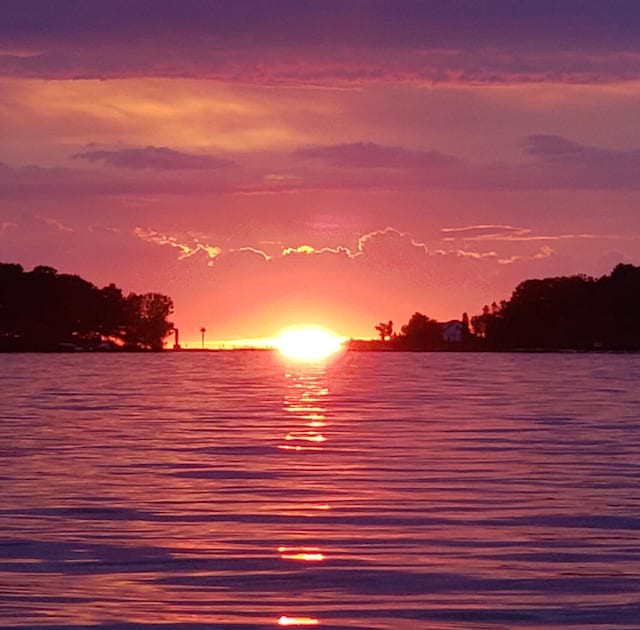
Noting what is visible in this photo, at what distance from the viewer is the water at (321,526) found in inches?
689

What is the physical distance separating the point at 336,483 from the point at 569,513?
20.7ft

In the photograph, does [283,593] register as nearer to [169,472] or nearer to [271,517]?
[271,517]

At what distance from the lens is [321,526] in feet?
78.8

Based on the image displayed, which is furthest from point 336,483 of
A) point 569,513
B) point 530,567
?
point 530,567

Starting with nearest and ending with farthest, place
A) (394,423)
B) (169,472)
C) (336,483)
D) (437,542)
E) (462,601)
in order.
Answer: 1. (462,601)
2. (437,542)
3. (336,483)
4. (169,472)
5. (394,423)

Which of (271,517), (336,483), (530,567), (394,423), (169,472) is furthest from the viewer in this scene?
(394,423)

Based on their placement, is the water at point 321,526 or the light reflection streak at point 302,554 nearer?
the water at point 321,526

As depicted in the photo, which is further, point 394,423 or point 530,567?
point 394,423

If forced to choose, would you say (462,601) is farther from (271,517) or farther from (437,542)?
(271,517)

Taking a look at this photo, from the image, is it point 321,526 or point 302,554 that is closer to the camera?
point 302,554

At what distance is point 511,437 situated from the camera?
43.1 metres

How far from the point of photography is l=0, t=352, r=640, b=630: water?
57.4ft

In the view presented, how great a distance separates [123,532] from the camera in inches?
912

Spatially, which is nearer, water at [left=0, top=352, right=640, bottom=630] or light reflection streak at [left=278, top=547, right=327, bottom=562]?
water at [left=0, top=352, right=640, bottom=630]
